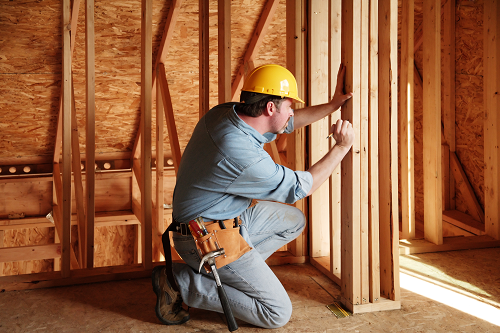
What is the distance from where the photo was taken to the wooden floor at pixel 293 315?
2.15 metres

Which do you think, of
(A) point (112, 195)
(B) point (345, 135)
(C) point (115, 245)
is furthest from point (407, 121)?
(C) point (115, 245)

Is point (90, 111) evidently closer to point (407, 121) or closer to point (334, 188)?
point (334, 188)

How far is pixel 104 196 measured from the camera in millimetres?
5098

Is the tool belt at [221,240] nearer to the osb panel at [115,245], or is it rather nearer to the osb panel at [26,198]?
the osb panel at [26,198]

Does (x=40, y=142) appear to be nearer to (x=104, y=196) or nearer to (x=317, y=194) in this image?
(x=104, y=196)

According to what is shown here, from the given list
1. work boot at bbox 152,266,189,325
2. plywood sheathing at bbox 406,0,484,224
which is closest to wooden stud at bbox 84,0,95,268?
work boot at bbox 152,266,189,325

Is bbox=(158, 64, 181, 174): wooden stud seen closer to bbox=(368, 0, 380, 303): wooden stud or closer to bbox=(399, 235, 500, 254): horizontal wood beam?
bbox=(368, 0, 380, 303): wooden stud

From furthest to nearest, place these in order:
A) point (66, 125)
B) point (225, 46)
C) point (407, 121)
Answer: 1. point (407, 121)
2. point (225, 46)
3. point (66, 125)

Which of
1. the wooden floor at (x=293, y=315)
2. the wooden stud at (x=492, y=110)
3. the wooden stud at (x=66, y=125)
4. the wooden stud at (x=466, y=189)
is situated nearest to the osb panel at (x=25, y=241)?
the wooden stud at (x=66, y=125)

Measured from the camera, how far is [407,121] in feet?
12.1

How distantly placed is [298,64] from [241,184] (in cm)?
124

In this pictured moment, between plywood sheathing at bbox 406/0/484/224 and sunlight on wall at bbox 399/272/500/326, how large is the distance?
192 cm

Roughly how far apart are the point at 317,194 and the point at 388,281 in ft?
2.76

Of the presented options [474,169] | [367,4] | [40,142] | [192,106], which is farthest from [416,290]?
[40,142]
